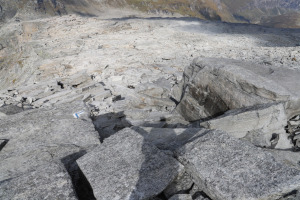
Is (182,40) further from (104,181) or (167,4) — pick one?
(167,4)

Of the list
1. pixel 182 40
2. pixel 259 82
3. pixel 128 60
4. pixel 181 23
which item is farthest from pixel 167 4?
pixel 259 82

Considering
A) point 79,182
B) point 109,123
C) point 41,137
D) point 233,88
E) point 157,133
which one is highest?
point 233,88

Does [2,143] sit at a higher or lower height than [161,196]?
lower

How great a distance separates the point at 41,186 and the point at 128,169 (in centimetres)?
106

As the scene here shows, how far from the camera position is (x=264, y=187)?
2.38 metres

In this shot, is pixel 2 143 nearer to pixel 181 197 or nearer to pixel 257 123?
pixel 181 197

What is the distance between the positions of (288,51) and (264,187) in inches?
429

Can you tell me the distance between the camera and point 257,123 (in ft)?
14.6

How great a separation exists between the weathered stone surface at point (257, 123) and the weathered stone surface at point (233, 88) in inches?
15.3

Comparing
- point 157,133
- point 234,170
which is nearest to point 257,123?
point 157,133

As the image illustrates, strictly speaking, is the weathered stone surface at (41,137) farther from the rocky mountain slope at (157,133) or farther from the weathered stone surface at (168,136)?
the weathered stone surface at (168,136)

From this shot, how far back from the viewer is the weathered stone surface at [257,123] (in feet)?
14.5

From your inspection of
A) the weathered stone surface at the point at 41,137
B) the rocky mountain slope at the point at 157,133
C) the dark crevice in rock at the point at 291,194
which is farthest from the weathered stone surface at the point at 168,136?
the dark crevice in rock at the point at 291,194

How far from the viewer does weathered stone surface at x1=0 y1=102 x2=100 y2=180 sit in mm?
3457
